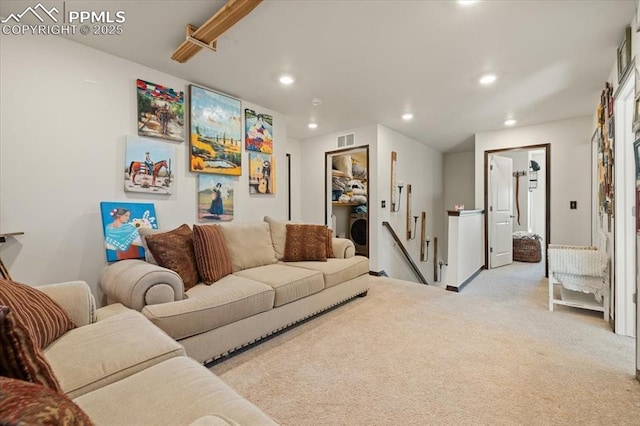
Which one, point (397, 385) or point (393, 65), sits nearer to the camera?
point (397, 385)

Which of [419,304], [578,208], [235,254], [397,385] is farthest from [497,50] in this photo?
[578,208]

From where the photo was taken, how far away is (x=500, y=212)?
16.9 feet

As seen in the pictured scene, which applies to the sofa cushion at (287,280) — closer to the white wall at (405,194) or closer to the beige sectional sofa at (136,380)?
the beige sectional sofa at (136,380)

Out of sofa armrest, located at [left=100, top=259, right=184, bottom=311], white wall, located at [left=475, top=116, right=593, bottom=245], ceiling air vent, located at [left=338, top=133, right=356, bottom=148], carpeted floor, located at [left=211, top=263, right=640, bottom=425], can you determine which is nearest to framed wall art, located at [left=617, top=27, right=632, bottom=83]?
carpeted floor, located at [left=211, top=263, right=640, bottom=425]

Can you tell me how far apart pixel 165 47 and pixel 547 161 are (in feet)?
17.6

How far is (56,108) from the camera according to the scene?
2.21 metres

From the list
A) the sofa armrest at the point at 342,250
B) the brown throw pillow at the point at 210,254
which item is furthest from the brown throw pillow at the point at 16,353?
the sofa armrest at the point at 342,250

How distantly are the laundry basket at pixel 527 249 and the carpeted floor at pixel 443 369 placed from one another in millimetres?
3220

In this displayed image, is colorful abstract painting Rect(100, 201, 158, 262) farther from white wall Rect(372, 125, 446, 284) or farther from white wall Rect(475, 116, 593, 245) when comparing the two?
white wall Rect(475, 116, 593, 245)

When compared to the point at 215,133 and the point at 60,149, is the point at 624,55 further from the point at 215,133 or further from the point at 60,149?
the point at 60,149

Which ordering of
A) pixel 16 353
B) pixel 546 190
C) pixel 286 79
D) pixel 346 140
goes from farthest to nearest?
1. pixel 346 140
2. pixel 546 190
3. pixel 286 79
4. pixel 16 353

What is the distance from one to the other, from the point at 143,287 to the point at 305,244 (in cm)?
167

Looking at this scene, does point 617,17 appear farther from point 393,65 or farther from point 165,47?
point 165,47

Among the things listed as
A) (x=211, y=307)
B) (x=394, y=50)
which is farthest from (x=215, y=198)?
(x=394, y=50)
